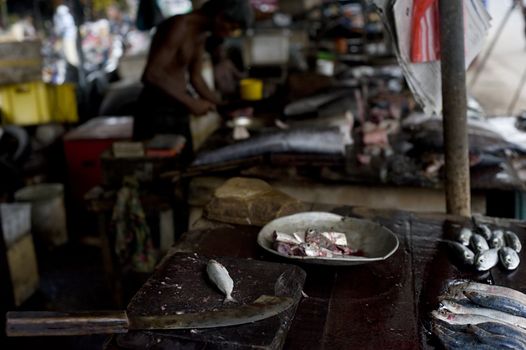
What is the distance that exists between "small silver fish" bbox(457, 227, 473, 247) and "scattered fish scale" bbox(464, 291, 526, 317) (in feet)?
1.98

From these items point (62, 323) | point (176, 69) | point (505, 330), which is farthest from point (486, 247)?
point (176, 69)

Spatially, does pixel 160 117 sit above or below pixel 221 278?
above

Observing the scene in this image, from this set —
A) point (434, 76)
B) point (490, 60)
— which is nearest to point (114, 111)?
point (434, 76)

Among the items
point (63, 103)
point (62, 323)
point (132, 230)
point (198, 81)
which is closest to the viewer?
point (62, 323)

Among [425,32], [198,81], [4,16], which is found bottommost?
[198,81]

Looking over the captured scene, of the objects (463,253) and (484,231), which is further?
(484,231)

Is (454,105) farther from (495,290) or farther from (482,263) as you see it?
(495,290)

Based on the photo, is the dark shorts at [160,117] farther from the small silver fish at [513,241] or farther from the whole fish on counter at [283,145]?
the small silver fish at [513,241]

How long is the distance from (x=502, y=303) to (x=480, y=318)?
0.13 metres

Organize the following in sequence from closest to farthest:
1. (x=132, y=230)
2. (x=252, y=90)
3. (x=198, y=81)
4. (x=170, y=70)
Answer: (x=132, y=230) < (x=170, y=70) < (x=198, y=81) < (x=252, y=90)

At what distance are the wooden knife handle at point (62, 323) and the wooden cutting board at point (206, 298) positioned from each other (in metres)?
0.06

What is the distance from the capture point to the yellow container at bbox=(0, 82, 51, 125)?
836 cm

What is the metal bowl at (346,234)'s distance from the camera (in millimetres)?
2375

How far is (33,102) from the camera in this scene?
852 cm
